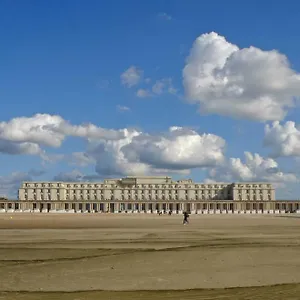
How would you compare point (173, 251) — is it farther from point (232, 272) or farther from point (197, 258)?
point (232, 272)

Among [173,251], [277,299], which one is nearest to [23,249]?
[173,251]

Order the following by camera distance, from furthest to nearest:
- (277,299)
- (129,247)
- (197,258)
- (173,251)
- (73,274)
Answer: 1. (129,247)
2. (173,251)
3. (197,258)
4. (73,274)
5. (277,299)

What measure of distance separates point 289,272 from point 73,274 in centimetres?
681

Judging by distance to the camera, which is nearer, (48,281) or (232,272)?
(48,281)

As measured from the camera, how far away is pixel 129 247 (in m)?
23.2

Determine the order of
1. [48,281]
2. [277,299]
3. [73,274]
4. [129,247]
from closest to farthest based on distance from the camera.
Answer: [277,299]
[48,281]
[73,274]
[129,247]

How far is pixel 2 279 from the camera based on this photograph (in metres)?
14.0

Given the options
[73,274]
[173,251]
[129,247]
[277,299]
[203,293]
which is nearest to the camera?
[277,299]

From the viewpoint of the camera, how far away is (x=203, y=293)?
39.1 feet

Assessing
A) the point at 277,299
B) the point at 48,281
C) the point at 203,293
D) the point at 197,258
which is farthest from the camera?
the point at 197,258

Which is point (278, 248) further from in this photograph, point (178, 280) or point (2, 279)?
point (2, 279)

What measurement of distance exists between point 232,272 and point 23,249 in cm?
1101

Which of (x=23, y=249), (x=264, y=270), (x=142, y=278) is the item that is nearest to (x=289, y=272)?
(x=264, y=270)

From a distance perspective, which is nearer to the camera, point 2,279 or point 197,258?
point 2,279
